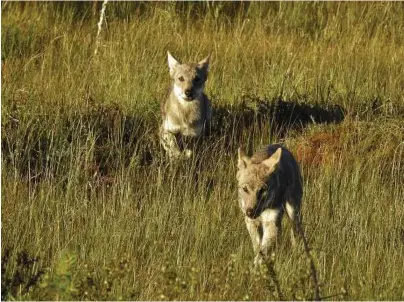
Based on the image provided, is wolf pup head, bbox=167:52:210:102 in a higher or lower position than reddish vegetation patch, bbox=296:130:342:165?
higher

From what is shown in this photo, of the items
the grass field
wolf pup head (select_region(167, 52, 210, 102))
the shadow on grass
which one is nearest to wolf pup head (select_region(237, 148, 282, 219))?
the grass field

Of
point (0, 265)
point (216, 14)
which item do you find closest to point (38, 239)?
point (0, 265)

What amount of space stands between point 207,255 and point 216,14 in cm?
751

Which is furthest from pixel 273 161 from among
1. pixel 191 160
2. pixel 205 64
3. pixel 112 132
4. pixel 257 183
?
pixel 205 64

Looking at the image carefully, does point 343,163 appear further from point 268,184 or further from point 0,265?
point 0,265

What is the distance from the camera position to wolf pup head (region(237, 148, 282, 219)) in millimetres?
6781

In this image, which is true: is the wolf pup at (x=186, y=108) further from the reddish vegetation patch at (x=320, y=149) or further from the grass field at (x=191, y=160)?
the reddish vegetation patch at (x=320, y=149)

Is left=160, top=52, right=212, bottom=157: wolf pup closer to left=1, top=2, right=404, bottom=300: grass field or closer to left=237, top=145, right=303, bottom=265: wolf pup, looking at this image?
left=1, top=2, right=404, bottom=300: grass field

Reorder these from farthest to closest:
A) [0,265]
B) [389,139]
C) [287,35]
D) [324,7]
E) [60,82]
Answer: [324,7]
[287,35]
[60,82]
[389,139]
[0,265]

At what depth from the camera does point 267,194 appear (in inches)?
270

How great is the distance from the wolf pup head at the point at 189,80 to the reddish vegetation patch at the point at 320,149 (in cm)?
111

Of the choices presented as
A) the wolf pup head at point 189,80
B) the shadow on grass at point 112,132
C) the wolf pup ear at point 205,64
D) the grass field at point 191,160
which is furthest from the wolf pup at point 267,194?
the wolf pup ear at point 205,64

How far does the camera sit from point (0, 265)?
6.54 metres

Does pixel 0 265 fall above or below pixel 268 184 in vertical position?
below
